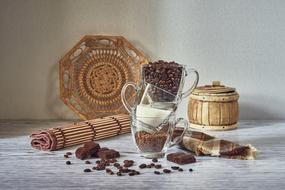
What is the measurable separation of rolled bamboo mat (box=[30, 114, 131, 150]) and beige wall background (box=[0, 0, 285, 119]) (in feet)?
1.14

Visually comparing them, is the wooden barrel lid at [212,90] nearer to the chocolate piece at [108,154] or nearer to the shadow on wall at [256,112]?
the shadow on wall at [256,112]

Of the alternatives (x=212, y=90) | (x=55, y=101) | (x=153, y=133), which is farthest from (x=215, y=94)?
(x=55, y=101)

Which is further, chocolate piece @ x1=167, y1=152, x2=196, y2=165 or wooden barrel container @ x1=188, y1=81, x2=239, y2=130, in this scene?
wooden barrel container @ x1=188, y1=81, x2=239, y2=130

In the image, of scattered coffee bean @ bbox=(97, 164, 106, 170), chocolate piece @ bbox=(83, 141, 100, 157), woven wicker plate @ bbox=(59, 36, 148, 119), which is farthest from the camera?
woven wicker plate @ bbox=(59, 36, 148, 119)

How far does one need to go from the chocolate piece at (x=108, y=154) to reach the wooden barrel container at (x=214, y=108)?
413 mm

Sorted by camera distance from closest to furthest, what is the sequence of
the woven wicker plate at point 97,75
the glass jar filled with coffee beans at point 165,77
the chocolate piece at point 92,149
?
the chocolate piece at point 92,149
the glass jar filled with coffee beans at point 165,77
the woven wicker plate at point 97,75

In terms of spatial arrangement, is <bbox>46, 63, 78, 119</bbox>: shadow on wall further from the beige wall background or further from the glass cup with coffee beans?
the glass cup with coffee beans

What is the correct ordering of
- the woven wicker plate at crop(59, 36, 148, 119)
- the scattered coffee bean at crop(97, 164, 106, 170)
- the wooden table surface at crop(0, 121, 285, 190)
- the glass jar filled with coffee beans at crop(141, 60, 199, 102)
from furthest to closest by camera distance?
the woven wicker plate at crop(59, 36, 148, 119), the glass jar filled with coffee beans at crop(141, 60, 199, 102), the scattered coffee bean at crop(97, 164, 106, 170), the wooden table surface at crop(0, 121, 285, 190)

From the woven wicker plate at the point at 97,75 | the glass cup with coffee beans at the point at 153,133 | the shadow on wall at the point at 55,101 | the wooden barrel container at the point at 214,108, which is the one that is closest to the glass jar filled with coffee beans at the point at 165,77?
the glass cup with coffee beans at the point at 153,133

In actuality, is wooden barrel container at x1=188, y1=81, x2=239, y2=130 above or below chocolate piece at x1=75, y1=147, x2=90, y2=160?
above

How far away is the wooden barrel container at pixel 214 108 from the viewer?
1.45 metres

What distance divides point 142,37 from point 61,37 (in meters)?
0.29

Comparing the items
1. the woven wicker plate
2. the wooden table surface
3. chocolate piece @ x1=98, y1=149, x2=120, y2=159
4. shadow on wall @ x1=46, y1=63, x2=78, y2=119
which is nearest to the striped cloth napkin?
the wooden table surface

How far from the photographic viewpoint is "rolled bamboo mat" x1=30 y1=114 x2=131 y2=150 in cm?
121
